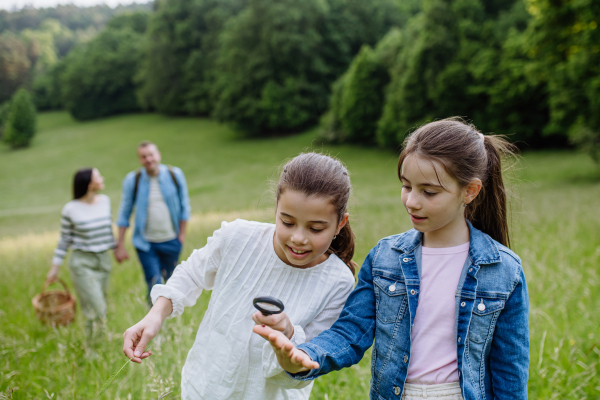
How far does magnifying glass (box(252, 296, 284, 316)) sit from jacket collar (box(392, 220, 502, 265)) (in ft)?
2.27

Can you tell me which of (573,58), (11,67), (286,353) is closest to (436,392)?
(286,353)

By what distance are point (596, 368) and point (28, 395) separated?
393 centimetres

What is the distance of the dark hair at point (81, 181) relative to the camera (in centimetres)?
492

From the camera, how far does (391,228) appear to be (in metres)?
8.35

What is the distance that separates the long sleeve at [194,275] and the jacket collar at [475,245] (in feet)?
2.64

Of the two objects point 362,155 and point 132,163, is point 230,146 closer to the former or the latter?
point 132,163

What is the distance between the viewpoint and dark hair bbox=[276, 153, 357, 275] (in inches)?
73.9

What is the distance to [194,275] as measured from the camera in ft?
7.02

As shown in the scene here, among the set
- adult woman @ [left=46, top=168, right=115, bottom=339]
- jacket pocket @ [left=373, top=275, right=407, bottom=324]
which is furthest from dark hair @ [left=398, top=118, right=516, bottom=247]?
adult woman @ [left=46, top=168, right=115, bottom=339]

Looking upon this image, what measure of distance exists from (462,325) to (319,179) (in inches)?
32.6

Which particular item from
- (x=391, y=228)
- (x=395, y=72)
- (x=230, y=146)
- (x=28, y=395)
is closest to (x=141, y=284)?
(x=28, y=395)

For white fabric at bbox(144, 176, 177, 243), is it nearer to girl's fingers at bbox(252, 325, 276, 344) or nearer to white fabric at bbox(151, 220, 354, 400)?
white fabric at bbox(151, 220, 354, 400)

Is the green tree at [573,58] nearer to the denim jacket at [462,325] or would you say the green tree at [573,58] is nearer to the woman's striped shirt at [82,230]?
the woman's striped shirt at [82,230]

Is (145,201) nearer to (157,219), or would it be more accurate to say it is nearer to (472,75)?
(157,219)
